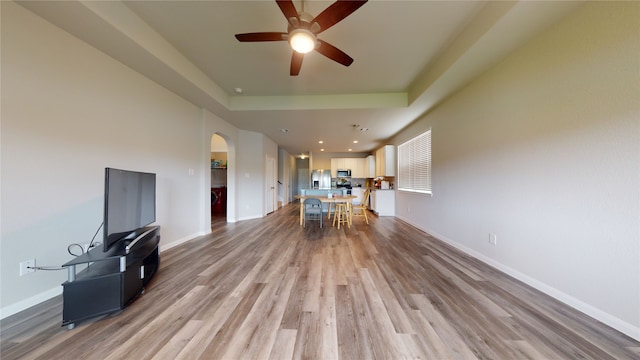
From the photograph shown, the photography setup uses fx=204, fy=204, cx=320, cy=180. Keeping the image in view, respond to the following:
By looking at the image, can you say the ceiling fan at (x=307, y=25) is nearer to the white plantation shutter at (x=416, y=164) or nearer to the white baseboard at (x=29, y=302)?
the white baseboard at (x=29, y=302)

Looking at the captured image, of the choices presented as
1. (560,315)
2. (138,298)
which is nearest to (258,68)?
(138,298)

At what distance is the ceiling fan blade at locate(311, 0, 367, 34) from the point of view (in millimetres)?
1563

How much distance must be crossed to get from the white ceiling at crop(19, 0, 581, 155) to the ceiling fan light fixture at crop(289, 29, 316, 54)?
1.42 feet

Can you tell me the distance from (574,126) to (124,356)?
3.81m

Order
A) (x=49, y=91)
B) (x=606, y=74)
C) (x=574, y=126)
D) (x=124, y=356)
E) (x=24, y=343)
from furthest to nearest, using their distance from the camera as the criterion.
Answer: (x=49, y=91) → (x=574, y=126) → (x=606, y=74) → (x=24, y=343) → (x=124, y=356)

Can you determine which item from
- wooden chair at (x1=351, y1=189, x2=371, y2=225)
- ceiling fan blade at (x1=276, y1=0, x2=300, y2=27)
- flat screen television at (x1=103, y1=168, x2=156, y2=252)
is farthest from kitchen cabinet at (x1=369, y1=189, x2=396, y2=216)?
flat screen television at (x1=103, y1=168, x2=156, y2=252)

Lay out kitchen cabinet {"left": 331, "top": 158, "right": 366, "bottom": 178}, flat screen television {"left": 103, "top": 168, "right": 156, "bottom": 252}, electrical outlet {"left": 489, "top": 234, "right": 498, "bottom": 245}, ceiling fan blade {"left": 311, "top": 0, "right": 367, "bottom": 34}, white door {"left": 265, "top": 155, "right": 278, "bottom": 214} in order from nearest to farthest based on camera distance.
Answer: ceiling fan blade {"left": 311, "top": 0, "right": 367, "bottom": 34}
flat screen television {"left": 103, "top": 168, "right": 156, "bottom": 252}
electrical outlet {"left": 489, "top": 234, "right": 498, "bottom": 245}
white door {"left": 265, "top": 155, "right": 278, "bottom": 214}
kitchen cabinet {"left": 331, "top": 158, "right": 366, "bottom": 178}

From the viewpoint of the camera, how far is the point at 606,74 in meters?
1.57

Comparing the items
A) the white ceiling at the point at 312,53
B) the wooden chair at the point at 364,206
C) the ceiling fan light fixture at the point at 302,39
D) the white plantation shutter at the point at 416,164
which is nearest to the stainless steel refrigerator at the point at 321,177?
the wooden chair at the point at 364,206

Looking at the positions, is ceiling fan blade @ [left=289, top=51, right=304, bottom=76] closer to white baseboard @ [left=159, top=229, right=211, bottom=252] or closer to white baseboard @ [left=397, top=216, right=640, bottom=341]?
white baseboard @ [left=159, top=229, right=211, bottom=252]

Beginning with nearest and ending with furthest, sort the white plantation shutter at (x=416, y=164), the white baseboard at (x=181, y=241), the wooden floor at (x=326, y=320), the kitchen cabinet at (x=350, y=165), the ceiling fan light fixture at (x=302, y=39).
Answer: the wooden floor at (x=326, y=320) → the ceiling fan light fixture at (x=302, y=39) → the white baseboard at (x=181, y=241) → the white plantation shutter at (x=416, y=164) → the kitchen cabinet at (x=350, y=165)

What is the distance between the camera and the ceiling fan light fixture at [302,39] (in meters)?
1.83

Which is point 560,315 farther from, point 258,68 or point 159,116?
point 159,116

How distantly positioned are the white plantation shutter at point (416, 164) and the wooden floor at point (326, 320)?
2.23 meters
